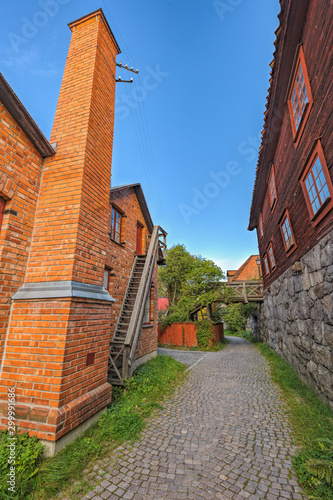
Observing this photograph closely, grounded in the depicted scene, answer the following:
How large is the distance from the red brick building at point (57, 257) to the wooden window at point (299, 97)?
179 inches

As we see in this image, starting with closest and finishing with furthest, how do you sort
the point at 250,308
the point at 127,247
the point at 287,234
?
1. the point at 287,234
2. the point at 127,247
3. the point at 250,308

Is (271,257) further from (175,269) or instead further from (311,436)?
(175,269)

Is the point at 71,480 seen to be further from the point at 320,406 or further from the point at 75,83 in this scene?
the point at 75,83

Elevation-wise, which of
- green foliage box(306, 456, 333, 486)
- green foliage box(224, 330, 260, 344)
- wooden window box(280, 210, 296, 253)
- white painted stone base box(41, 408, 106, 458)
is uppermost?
wooden window box(280, 210, 296, 253)

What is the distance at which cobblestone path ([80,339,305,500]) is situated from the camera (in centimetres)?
254

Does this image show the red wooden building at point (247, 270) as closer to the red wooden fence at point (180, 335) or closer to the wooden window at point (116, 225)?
the red wooden fence at point (180, 335)

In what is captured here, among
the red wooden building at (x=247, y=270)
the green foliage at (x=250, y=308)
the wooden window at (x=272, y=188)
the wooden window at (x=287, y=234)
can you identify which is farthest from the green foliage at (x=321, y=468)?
the red wooden building at (x=247, y=270)

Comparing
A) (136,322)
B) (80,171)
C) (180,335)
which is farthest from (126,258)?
(180,335)

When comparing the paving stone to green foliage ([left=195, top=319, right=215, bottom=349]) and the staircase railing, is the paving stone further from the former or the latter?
green foliage ([left=195, top=319, right=215, bottom=349])

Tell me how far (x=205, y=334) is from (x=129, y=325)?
33.9 ft

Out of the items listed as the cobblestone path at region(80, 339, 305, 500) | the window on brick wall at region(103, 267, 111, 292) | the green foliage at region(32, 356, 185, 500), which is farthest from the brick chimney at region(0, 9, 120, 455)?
the window on brick wall at region(103, 267, 111, 292)

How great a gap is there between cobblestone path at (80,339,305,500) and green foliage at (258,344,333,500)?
0.16 meters

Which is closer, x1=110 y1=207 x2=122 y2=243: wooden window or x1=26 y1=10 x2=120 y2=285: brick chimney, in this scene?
x1=26 y1=10 x2=120 y2=285: brick chimney

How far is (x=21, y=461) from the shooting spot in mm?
2475
